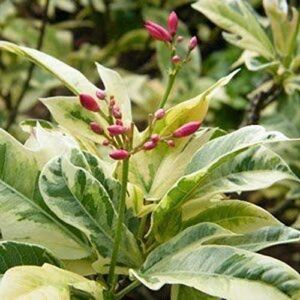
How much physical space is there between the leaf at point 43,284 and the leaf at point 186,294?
89 millimetres

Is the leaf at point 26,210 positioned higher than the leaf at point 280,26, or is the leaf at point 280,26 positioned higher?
the leaf at point 280,26

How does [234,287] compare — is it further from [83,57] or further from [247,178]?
[83,57]

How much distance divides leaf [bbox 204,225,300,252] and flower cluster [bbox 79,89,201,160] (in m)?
0.11

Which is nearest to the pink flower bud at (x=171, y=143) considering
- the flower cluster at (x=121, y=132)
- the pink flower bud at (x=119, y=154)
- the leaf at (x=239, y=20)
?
the flower cluster at (x=121, y=132)

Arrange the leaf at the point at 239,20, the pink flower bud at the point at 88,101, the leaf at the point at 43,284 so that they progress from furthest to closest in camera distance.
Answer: the leaf at the point at 239,20 → the pink flower bud at the point at 88,101 → the leaf at the point at 43,284

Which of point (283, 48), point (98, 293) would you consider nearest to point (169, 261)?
point (98, 293)

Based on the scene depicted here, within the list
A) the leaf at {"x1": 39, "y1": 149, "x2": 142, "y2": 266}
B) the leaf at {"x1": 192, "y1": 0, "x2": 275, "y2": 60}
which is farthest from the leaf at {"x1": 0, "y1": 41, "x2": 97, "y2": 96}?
the leaf at {"x1": 192, "y1": 0, "x2": 275, "y2": 60}

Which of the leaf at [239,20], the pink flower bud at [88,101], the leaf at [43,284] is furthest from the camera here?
the leaf at [239,20]

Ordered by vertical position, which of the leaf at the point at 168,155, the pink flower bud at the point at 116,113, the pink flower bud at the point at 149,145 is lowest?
the leaf at the point at 168,155

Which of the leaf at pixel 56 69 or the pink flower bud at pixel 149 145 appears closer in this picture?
the pink flower bud at pixel 149 145

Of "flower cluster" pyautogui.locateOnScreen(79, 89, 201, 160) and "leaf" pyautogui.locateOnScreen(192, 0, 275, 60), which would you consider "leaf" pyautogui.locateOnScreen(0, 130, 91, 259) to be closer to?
"flower cluster" pyautogui.locateOnScreen(79, 89, 201, 160)

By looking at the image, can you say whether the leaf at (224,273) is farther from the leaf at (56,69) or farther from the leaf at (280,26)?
the leaf at (280,26)

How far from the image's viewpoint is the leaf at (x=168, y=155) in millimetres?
873

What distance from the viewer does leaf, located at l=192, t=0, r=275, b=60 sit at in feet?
4.07
